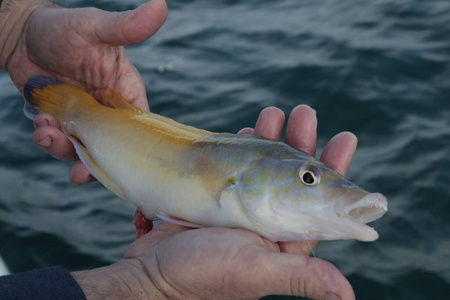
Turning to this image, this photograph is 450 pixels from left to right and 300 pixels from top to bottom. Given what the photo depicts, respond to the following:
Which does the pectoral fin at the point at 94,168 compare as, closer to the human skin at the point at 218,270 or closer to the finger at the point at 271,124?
the human skin at the point at 218,270

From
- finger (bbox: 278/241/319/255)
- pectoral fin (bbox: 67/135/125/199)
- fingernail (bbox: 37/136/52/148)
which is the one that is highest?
finger (bbox: 278/241/319/255)

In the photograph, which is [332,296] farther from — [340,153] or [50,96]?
[50,96]

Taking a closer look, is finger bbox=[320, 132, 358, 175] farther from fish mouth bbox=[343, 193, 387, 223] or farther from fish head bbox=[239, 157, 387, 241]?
fish mouth bbox=[343, 193, 387, 223]

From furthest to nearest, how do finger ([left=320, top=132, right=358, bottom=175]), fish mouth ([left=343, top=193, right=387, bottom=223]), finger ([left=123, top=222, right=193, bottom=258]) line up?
finger ([left=320, top=132, right=358, bottom=175]) < finger ([left=123, top=222, right=193, bottom=258]) < fish mouth ([left=343, top=193, right=387, bottom=223])

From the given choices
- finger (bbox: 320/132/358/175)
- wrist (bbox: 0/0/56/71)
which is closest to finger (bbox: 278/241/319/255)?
finger (bbox: 320/132/358/175)

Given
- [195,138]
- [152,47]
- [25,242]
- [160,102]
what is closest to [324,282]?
[195,138]

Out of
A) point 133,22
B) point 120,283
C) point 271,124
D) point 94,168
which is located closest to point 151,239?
point 120,283

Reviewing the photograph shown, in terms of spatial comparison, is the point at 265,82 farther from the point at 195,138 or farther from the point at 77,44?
the point at 195,138
